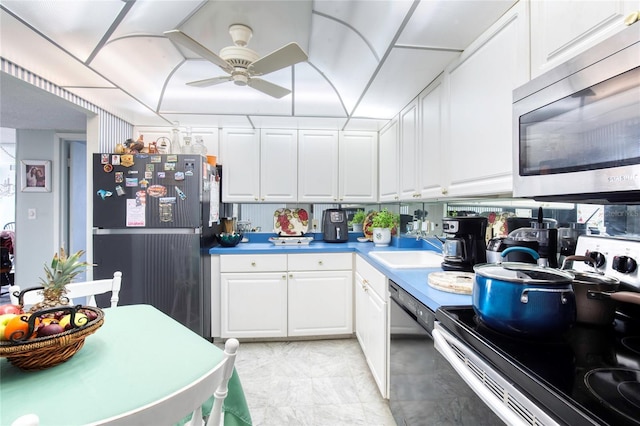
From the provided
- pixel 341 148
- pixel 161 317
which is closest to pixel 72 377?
pixel 161 317

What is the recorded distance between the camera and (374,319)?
195cm

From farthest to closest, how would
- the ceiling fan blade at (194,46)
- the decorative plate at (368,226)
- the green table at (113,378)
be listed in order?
the decorative plate at (368,226) < the ceiling fan blade at (194,46) < the green table at (113,378)

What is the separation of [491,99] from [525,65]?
197mm

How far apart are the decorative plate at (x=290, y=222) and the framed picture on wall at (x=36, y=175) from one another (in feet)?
8.87

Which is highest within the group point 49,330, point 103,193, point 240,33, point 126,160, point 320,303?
point 240,33

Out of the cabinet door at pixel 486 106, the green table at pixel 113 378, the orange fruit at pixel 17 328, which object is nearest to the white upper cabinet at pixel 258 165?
the cabinet door at pixel 486 106

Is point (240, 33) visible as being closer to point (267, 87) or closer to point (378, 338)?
point (267, 87)

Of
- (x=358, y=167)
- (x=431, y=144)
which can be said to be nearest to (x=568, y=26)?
(x=431, y=144)

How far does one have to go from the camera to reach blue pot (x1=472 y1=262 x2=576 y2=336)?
77 centimetres

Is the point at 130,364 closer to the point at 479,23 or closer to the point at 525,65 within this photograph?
the point at 525,65

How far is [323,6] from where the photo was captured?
61.0 inches

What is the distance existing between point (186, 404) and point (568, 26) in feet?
4.94

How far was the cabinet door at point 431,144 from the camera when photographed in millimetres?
Answer: 1781

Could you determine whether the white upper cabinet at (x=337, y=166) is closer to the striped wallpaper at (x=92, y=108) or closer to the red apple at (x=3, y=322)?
the striped wallpaper at (x=92, y=108)
